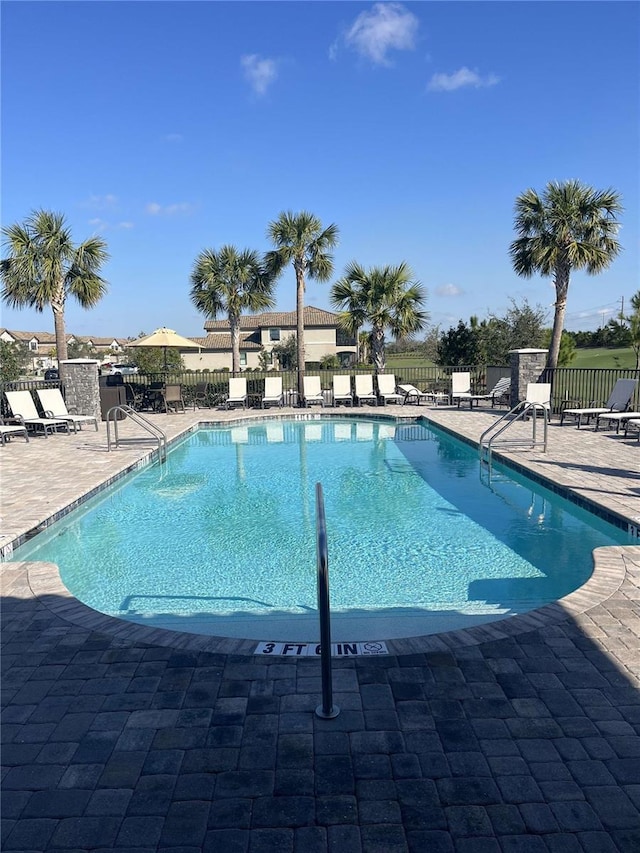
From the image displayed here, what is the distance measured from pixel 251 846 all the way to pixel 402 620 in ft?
8.98

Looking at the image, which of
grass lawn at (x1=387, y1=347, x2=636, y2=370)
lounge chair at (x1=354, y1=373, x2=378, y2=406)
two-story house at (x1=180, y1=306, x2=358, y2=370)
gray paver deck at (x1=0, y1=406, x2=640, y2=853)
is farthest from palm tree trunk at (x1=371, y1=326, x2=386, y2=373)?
two-story house at (x1=180, y1=306, x2=358, y2=370)

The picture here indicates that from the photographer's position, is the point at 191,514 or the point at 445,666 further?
the point at 191,514

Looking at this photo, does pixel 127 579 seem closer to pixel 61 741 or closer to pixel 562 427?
pixel 61 741

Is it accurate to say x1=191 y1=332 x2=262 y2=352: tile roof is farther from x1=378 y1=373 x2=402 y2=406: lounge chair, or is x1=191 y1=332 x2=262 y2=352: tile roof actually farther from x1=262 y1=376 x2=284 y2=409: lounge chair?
x1=378 y1=373 x2=402 y2=406: lounge chair

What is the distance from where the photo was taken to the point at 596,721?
2818 mm

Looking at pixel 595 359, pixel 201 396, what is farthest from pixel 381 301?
pixel 595 359

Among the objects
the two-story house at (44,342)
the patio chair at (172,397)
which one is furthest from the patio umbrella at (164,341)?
the two-story house at (44,342)

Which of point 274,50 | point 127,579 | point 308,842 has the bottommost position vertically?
point 127,579

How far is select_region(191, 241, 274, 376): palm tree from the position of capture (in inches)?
887

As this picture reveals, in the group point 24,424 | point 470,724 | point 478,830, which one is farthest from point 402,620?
point 24,424

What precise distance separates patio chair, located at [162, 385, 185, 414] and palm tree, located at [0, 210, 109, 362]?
3.09 metres

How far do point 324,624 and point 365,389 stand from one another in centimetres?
1696

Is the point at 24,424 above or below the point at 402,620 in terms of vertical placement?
above

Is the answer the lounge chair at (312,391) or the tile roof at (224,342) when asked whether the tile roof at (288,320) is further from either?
the lounge chair at (312,391)
